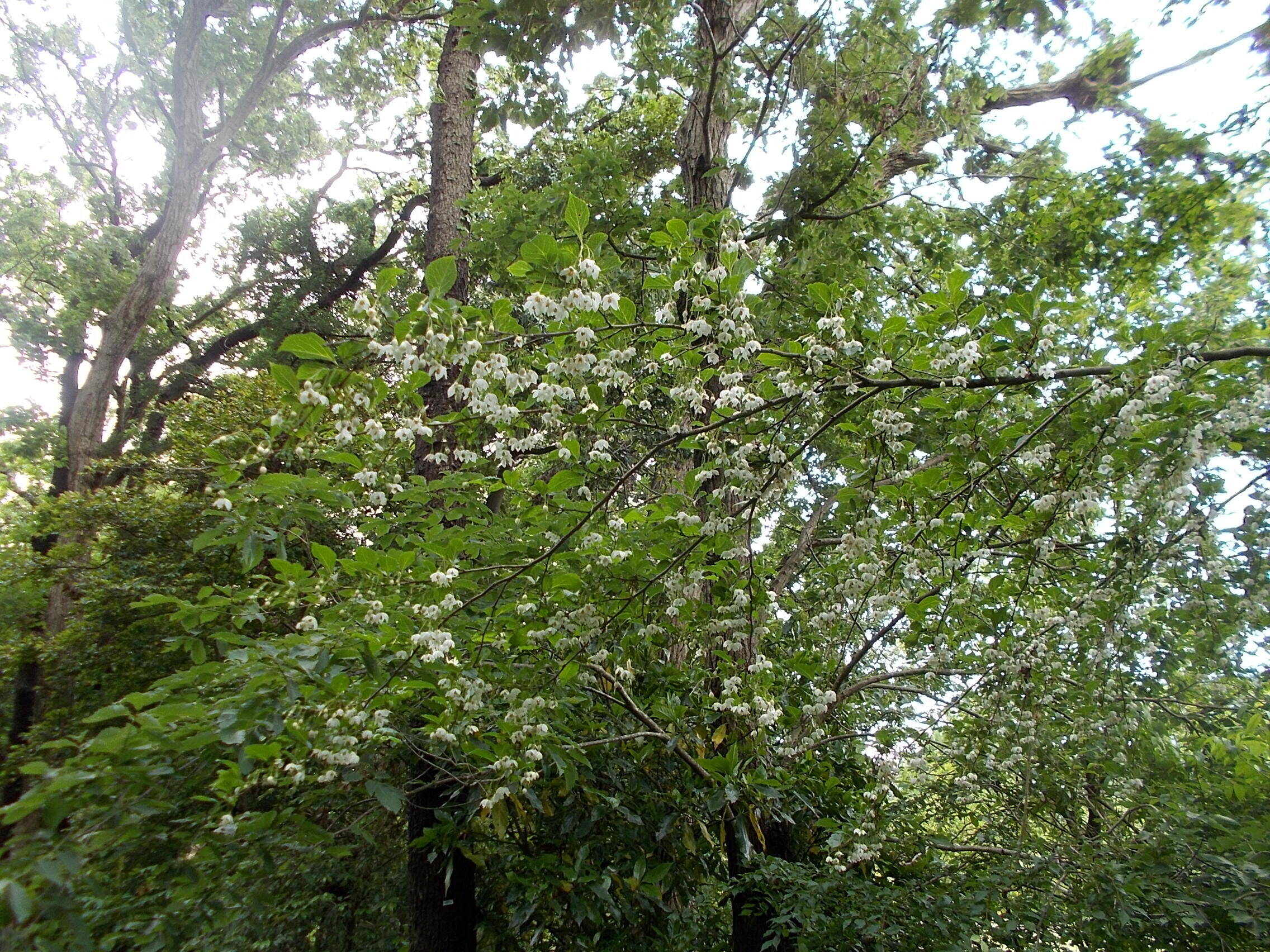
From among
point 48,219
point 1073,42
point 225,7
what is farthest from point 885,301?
point 48,219

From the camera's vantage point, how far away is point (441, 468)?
4.39m

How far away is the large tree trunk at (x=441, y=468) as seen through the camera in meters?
3.90

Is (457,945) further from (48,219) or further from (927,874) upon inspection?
(48,219)

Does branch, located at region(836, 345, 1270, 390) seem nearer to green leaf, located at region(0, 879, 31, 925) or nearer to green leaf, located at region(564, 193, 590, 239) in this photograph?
green leaf, located at region(564, 193, 590, 239)

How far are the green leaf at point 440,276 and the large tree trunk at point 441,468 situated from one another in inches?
48.7

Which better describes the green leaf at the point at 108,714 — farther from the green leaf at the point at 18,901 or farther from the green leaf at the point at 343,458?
the green leaf at the point at 343,458

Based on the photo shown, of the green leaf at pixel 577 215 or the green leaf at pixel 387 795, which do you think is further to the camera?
the green leaf at pixel 387 795

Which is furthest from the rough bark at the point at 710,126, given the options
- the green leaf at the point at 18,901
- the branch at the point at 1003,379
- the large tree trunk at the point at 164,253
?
the large tree trunk at the point at 164,253

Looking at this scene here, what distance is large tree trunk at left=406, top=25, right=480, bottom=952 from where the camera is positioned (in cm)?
390

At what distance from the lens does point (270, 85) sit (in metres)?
12.4

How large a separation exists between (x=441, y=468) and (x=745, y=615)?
2.22 m

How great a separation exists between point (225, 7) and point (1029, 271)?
12.7 m

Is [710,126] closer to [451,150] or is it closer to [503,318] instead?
[451,150]

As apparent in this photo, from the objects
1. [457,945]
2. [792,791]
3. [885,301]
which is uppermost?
[885,301]
